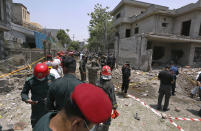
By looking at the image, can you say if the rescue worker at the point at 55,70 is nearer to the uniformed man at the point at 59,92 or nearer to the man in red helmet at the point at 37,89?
the man in red helmet at the point at 37,89

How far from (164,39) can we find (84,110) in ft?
46.5

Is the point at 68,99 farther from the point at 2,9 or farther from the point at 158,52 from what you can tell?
the point at 158,52

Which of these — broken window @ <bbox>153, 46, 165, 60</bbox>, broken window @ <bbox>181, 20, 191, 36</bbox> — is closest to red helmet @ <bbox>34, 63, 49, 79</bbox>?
broken window @ <bbox>153, 46, 165, 60</bbox>

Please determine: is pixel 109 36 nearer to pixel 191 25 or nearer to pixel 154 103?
pixel 191 25

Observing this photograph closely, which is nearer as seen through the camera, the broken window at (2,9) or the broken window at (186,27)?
the broken window at (2,9)

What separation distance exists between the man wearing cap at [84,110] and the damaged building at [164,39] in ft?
38.2

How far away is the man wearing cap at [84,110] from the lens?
622 mm

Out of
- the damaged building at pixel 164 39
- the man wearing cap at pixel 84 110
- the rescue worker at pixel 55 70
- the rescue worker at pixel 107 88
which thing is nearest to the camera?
the man wearing cap at pixel 84 110

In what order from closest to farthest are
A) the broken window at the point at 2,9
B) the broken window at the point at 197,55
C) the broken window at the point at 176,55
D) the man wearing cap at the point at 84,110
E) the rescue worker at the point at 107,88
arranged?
the man wearing cap at the point at 84,110 < the rescue worker at the point at 107,88 < the broken window at the point at 2,9 < the broken window at the point at 197,55 < the broken window at the point at 176,55

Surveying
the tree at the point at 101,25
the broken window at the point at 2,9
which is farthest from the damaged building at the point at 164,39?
the broken window at the point at 2,9

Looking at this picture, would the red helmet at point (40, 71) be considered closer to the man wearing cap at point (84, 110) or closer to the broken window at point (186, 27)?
the man wearing cap at point (84, 110)

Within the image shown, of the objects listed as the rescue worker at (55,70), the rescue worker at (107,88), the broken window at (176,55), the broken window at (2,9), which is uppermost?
the broken window at (2,9)

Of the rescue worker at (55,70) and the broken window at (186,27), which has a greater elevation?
the broken window at (186,27)

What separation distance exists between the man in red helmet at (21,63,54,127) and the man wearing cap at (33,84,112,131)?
5.19 feet
